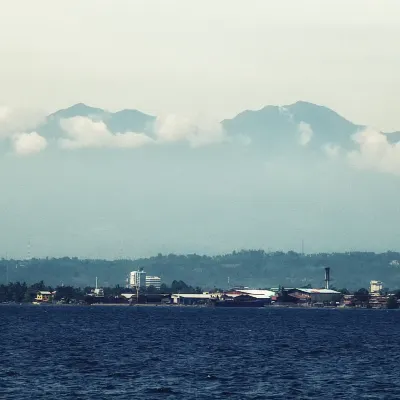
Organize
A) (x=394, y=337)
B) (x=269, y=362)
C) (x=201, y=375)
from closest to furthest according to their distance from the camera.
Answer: (x=201, y=375)
(x=269, y=362)
(x=394, y=337)

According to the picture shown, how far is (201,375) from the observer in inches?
4279

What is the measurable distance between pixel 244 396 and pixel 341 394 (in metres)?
8.71

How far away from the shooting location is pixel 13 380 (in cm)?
10212

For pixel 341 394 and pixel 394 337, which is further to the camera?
pixel 394 337

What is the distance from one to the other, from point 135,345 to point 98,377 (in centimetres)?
4956

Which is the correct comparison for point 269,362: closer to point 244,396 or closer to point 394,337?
point 244,396

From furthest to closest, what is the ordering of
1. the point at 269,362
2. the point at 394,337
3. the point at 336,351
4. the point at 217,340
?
the point at 394,337 < the point at 217,340 < the point at 336,351 < the point at 269,362

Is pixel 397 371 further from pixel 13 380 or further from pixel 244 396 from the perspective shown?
pixel 13 380

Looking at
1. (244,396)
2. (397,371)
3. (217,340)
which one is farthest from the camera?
(217,340)

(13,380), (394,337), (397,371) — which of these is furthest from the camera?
(394,337)

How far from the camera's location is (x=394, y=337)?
646 ft

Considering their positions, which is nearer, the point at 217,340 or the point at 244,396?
the point at 244,396

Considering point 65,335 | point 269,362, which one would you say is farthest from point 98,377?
point 65,335

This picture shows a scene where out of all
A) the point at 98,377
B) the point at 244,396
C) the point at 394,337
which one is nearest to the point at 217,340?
the point at 394,337
